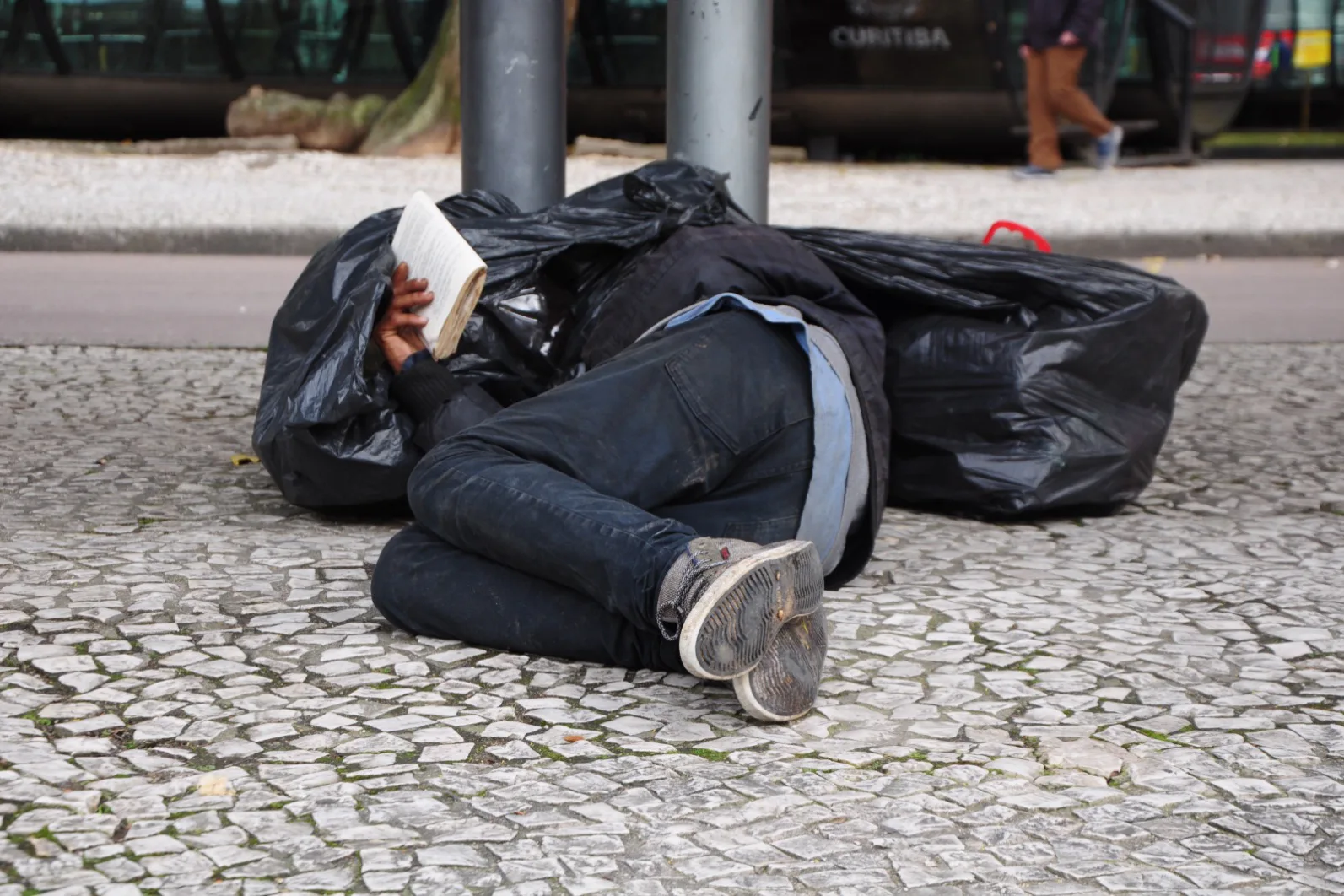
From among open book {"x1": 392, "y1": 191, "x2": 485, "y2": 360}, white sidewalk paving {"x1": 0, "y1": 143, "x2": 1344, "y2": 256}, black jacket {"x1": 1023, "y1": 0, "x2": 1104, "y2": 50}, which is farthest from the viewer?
black jacket {"x1": 1023, "y1": 0, "x2": 1104, "y2": 50}

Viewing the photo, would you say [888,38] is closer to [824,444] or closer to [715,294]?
[715,294]

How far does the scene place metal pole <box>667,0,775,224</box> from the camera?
4660 millimetres

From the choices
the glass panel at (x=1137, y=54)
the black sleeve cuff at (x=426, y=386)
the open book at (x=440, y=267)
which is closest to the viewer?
the open book at (x=440, y=267)

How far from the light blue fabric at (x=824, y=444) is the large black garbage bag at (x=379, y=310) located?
1.90 ft

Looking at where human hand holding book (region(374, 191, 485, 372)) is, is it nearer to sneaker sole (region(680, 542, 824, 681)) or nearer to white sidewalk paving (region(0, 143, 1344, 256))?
sneaker sole (region(680, 542, 824, 681))

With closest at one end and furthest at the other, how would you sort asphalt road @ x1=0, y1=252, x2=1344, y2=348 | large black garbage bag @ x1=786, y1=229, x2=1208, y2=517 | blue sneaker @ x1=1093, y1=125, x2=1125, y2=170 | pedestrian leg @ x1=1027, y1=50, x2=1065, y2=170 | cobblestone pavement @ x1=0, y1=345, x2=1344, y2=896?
1. cobblestone pavement @ x1=0, y1=345, x2=1344, y2=896
2. large black garbage bag @ x1=786, y1=229, x2=1208, y2=517
3. asphalt road @ x1=0, y1=252, x2=1344, y2=348
4. pedestrian leg @ x1=1027, y1=50, x2=1065, y2=170
5. blue sneaker @ x1=1093, y1=125, x2=1125, y2=170

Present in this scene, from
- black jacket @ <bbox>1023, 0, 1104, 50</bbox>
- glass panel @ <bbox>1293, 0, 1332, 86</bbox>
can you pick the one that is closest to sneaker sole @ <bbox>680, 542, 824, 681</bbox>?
black jacket @ <bbox>1023, 0, 1104, 50</bbox>

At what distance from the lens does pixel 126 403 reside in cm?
522

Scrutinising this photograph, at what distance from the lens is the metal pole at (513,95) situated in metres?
4.51

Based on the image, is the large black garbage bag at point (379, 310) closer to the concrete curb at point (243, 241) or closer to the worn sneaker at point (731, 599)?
the worn sneaker at point (731, 599)

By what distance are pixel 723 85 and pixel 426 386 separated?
1556 mm

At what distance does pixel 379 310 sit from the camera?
11.7ft

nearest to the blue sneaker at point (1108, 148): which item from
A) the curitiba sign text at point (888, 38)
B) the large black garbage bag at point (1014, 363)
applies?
the curitiba sign text at point (888, 38)

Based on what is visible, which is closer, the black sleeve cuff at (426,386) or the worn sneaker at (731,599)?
the worn sneaker at (731,599)
